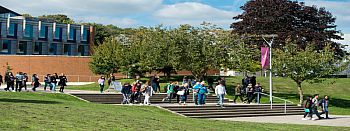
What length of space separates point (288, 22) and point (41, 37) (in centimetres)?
4660

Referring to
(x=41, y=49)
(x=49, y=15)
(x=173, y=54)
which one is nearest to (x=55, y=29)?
(x=41, y=49)

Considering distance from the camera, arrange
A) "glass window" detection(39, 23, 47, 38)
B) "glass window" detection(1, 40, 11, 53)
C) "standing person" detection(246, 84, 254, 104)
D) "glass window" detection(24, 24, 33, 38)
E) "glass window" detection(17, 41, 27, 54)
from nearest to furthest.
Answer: "standing person" detection(246, 84, 254, 104)
"glass window" detection(1, 40, 11, 53)
"glass window" detection(17, 41, 27, 54)
"glass window" detection(24, 24, 33, 38)
"glass window" detection(39, 23, 47, 38)

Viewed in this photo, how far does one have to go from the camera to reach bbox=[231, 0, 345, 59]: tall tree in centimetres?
4278

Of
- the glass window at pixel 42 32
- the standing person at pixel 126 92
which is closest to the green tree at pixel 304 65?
the standing person at pixel 126 92

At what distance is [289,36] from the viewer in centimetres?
4197

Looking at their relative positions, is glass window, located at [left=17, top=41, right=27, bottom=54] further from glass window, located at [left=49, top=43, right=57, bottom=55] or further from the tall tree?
the tall tree

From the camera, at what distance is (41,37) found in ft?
257

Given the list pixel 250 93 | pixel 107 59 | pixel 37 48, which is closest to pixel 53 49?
pixel 37 48

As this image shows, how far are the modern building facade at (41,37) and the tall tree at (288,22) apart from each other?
42.4 m

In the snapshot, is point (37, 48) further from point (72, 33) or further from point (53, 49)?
point (72, 33)

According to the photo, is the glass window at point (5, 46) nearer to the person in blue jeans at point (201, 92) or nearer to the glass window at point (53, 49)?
the glass window at point (53, 49)

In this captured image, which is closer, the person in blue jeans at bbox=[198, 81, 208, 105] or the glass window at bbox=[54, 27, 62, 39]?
the person in blue jeans at bbox=[198, 81, 208, 105]

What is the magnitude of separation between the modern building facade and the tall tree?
42.4 meters

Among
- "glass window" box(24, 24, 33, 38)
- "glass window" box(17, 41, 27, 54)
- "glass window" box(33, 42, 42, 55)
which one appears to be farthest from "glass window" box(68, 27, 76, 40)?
"glass window" box(17, 41, 27, 54)
